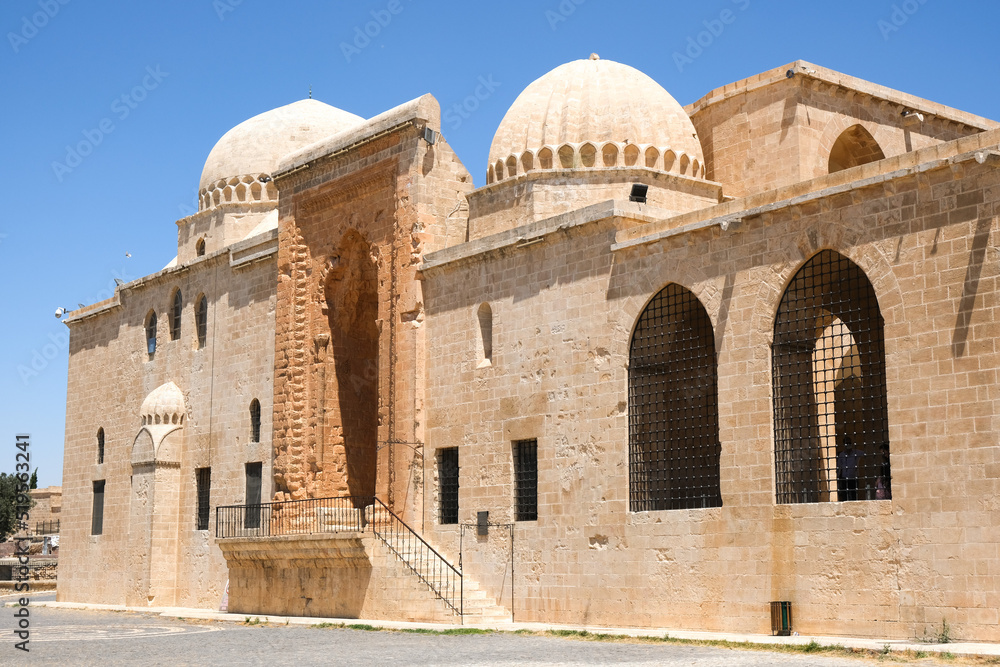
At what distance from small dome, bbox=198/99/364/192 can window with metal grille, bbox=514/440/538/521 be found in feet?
37.9

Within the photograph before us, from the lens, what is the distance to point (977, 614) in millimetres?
10211

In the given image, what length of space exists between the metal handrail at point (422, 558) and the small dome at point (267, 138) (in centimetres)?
1033

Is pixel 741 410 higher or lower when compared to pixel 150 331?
lower

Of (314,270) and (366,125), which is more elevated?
(366,125)

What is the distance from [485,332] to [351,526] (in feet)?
14.7

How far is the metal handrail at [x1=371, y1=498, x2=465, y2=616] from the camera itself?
14969 mm

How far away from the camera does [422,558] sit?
15945 millimetres

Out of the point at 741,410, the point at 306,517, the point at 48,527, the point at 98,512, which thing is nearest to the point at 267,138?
the point at 98,512

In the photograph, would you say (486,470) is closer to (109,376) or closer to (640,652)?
(640,652)

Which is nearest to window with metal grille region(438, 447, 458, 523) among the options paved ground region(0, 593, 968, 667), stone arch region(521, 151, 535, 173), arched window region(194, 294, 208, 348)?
paved ground region(0, 593, 968, 667)

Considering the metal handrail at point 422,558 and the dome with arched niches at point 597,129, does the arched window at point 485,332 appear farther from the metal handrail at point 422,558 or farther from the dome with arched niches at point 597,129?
the metal handrail at point 422,558

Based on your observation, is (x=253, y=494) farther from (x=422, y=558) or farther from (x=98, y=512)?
Result: (x=98, y=512)

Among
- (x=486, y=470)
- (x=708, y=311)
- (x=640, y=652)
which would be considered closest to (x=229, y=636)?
(x=486, y=470)

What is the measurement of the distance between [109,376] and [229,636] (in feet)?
40.9
